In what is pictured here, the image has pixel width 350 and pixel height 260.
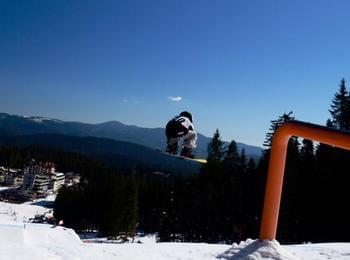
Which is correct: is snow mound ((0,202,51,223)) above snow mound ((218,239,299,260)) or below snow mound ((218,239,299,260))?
below

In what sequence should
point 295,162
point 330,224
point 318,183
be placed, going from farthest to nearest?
point 295,162 < point 318,183 < point 330,224

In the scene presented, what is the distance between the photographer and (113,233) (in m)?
64.6

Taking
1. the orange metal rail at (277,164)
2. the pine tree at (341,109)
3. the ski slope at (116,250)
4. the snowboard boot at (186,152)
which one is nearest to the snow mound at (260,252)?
the ski slope at (116,250)

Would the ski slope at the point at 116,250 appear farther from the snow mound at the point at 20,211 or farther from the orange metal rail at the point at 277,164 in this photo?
the snow mound at the point at 20,211

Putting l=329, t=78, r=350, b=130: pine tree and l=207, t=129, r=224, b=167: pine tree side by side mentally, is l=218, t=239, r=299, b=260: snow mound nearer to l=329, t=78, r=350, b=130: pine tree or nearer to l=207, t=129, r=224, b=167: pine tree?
l=329, t=78, r=350, b=130: pine tree

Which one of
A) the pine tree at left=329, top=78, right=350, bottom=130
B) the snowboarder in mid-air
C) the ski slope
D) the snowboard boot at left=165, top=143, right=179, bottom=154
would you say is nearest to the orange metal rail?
the ski slope

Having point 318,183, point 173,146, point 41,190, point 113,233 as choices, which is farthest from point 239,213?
point 41,190

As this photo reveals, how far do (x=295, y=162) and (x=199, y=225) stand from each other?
748 inches

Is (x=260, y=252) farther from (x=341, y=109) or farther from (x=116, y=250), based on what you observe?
(x=341, y=109)

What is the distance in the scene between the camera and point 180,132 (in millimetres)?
7676

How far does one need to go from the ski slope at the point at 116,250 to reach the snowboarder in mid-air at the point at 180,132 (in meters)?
2.51

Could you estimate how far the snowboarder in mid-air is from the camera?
764 centimetres

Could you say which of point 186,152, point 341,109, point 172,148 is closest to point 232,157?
point 341,109

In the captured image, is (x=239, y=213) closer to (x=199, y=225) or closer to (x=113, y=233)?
(x=199, y=225)
